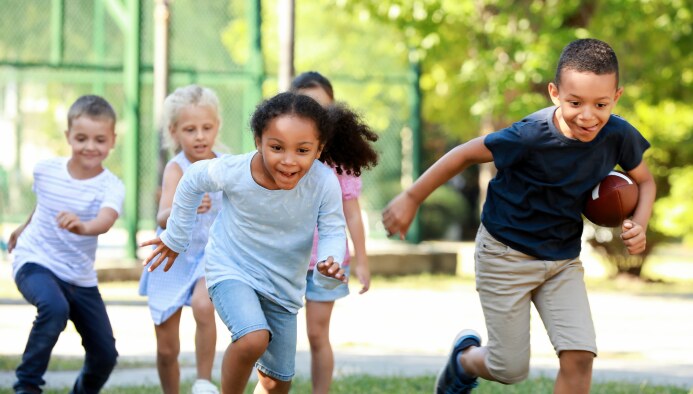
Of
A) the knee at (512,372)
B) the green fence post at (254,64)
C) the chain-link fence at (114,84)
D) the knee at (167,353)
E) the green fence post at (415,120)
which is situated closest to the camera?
the knee at (512,372)

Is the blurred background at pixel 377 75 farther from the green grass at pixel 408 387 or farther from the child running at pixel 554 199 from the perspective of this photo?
the child running at pixel 554 199

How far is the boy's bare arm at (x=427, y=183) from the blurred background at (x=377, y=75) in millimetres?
8037

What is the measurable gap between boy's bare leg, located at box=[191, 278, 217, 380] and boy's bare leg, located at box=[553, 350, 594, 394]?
1.78 metres

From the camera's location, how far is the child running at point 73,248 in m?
6.04

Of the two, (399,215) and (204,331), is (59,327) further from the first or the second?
(399,215)

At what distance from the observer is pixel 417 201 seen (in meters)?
5.25

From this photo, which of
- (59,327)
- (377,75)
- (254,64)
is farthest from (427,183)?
(377,75)

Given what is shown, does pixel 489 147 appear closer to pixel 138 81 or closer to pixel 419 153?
pixel 138 81

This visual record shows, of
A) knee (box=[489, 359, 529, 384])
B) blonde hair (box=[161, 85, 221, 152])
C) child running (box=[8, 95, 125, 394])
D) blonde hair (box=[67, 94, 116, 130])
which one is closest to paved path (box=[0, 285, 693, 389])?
child running (box=[8, 95, 125, 394])

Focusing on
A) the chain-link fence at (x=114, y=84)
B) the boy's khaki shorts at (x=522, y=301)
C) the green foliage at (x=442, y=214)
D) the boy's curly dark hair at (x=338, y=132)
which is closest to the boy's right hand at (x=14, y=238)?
the boy's curly dark hair at (x=338, y=132)

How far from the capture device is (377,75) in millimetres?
16562

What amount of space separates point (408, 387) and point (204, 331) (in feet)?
5.36

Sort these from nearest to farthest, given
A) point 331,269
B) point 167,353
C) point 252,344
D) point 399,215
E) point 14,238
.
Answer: point 331,269 < point 252,344 < point 399,215 < point 167,353 < point 14,238

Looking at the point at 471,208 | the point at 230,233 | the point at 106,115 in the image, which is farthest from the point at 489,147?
the point at 471,208
